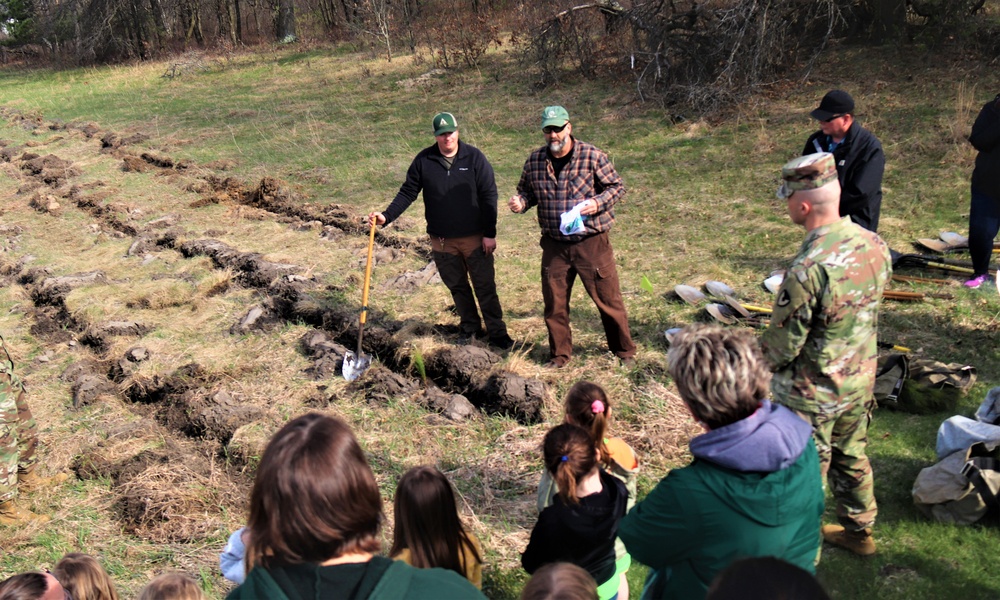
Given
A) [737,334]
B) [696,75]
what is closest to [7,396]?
[737,334]

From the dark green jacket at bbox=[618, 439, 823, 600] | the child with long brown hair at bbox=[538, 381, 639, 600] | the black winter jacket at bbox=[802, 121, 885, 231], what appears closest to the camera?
the dark green jacket at bbox=[618, 439, 823, 600]

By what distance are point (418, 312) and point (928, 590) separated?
5.07 metres

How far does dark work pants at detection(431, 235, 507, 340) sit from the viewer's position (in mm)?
6492

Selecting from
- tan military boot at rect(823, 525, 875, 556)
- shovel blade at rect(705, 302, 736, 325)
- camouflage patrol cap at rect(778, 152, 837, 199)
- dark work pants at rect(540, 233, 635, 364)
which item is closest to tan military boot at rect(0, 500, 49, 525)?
dark work pants at rect(540, 233, 635, 364)

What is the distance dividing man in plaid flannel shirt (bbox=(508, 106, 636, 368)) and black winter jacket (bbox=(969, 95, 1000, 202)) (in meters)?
3.18

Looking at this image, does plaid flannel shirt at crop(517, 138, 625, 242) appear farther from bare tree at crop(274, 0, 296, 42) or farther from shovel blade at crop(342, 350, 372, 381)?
bare tree at crop(274, 0, 296, 42)

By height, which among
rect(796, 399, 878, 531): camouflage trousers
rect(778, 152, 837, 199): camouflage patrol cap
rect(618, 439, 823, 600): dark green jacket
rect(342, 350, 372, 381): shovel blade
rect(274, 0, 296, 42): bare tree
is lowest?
rect(342, 350, 372, 381): shovel blade

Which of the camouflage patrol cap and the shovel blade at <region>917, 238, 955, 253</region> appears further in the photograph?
the shovel blade at <region>917, 238, 955, 253</region>

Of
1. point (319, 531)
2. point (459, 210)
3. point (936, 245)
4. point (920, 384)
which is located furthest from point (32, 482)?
point (936, 245)

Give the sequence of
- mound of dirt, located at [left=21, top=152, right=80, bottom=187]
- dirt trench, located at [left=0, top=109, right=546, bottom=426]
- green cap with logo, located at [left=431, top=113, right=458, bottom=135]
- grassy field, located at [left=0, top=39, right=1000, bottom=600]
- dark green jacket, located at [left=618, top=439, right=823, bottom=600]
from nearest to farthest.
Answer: dark green jacket, located at [left=618, top=439, right=823, bottom=600] < grassy field, located at [left=0, top=39, right=1000, bottom=600] < dirt trench, located at [left=0, top=109, right=546, bottom=426] < green cap with logo, located at [left=431, top=113, right=458, bottom=135] < mound of dirt, located at [left=21, top=152, right=80, bottom=187]

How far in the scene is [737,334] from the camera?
8.01 ft

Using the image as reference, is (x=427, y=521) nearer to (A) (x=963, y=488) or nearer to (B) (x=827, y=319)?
(B) (x=827, y=319)

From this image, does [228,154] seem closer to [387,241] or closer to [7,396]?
[387,241]

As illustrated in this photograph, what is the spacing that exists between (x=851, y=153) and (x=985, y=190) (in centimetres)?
168
